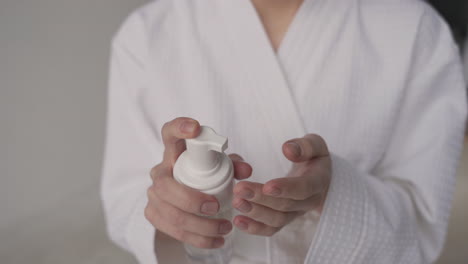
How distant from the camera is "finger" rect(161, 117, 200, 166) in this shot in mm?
338

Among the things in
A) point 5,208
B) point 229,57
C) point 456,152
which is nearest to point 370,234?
point 456,152

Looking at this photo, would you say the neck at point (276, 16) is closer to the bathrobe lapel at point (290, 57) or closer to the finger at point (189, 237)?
the bathrobe lapel at point (290, 57)

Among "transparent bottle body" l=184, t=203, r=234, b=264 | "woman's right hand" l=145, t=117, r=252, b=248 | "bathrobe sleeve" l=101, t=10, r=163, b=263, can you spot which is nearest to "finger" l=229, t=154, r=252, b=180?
"woman's right hand" l=145, t=117, r=252, b=248

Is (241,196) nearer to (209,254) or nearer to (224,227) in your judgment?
(224,227)

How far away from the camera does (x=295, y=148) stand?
397 mm

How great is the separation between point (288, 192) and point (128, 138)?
0.36 meters

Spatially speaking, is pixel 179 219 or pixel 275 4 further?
pixel 275 4

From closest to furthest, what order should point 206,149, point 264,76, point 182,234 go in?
1. point 206,149
2. point 182,234
3. point 264,76

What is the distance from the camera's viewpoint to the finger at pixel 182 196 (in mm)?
364

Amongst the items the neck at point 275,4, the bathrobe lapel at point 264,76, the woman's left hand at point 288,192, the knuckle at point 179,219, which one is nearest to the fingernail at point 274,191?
the woman's left hand at point 288,192

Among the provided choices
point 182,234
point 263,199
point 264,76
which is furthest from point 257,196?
point 264,76

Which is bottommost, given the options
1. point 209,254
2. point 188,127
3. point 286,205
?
point 209,254

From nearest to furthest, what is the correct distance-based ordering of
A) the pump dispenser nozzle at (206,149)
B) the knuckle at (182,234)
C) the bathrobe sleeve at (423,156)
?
the pump dispenser nozzle at (206,149) < the knuckle at (182,234) < the bathrobe sleeve at (423,156)

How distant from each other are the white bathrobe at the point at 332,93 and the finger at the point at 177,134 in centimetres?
Result: 18
